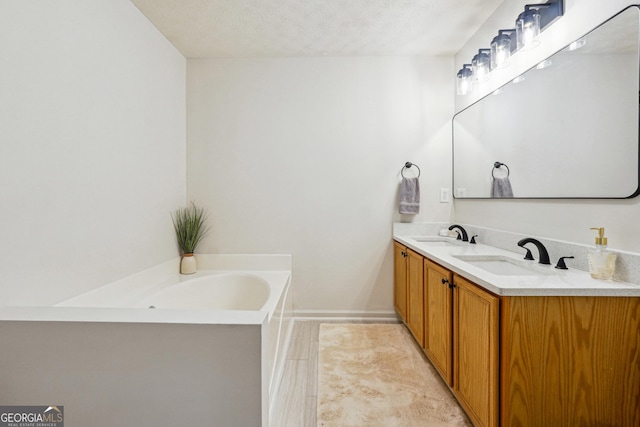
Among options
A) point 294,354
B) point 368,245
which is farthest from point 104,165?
point 368,245

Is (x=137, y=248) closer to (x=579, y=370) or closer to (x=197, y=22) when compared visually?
(x=197, y=22)

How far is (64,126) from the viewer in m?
1.39

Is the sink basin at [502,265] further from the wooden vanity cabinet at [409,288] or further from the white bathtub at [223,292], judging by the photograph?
the white bathtub at [223,292]

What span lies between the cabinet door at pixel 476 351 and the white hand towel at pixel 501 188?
2.73 feet

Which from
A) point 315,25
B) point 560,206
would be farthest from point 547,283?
point 315,25

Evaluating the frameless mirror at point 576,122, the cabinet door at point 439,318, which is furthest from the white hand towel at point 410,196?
the cabinet door at point 439,318

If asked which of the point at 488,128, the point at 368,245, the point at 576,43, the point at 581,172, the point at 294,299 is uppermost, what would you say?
the point at 576,43

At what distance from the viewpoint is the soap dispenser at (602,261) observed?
3.93ft

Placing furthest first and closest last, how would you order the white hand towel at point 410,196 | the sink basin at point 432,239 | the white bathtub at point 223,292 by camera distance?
the white hand towel at point 410,196
the sink basin at point 432,239
the white bathtub at point 223,292

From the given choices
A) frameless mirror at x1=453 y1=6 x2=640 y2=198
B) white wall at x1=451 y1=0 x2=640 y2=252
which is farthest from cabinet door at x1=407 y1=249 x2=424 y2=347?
frameless mirror at x1=453 y1=6 x2=640 y2=198

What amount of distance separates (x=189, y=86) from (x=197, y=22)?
26.4 inches

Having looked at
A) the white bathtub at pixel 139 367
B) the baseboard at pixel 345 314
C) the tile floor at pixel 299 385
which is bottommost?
the tile floor at pixel 299 385

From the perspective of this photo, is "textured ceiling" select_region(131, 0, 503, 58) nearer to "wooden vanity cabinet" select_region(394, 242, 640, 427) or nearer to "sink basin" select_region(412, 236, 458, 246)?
"sink basin" select_region(412, 236, 458, 246)

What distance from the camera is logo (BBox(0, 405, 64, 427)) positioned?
90 centimetres
